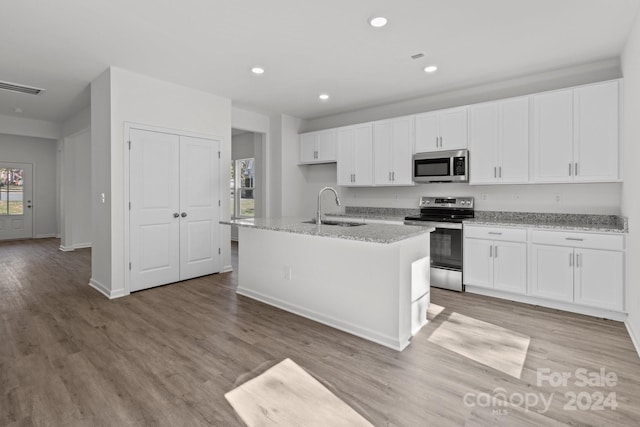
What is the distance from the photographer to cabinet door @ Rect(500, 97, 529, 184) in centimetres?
386

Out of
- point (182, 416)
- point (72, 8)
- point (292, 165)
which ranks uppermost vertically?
point (72, 8)

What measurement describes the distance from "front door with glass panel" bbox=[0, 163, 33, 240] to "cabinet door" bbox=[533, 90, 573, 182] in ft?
35.1

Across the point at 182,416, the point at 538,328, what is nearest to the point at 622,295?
the point at 538,328

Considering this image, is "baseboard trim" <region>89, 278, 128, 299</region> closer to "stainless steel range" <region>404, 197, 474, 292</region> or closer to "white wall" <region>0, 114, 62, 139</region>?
"stainless steel range" <region>404, 197, 474, 292</region>

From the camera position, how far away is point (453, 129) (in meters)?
4.38

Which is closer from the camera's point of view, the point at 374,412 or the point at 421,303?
the point at 374,412

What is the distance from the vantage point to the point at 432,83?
431cm

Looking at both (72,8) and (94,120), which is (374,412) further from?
(94,120)

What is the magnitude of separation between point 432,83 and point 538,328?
3055mm

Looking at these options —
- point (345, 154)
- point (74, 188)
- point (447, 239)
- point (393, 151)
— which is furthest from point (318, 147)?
point (74, 188)

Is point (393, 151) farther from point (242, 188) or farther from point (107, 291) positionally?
point (242, 188)

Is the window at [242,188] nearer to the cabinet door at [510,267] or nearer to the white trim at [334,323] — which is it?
the white trim at [334,323]

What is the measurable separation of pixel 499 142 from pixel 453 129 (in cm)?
59

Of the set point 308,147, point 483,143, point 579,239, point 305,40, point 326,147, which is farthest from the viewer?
point 308,147
